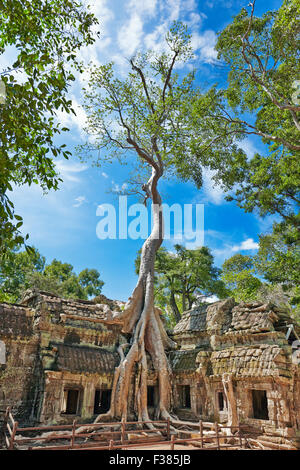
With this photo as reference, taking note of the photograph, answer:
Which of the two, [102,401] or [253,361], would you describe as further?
[102,401]

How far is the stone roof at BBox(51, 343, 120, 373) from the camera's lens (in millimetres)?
11180

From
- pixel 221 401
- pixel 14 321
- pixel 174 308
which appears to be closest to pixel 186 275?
pixel 174 308

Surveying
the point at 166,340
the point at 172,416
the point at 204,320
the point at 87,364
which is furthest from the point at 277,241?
the point at 87,364

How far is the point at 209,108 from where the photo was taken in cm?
1330

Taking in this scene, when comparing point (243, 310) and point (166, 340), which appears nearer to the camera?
point (243, 310)

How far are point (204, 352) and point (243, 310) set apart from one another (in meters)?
2.32

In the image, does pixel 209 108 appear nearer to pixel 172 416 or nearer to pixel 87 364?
pixel 87 364

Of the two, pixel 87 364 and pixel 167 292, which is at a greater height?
pixel 167 292

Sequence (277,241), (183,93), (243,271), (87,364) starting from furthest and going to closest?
(243,271) < (277,241) < (183,93) < (87,364)

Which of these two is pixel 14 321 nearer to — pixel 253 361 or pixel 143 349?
pixel 143 349

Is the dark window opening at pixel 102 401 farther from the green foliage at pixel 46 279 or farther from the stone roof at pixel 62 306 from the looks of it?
the green foliage at pixel 46 279

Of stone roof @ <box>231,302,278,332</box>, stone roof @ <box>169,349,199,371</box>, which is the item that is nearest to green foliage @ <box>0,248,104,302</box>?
stone roof @ <box>169,349,199,371</box>

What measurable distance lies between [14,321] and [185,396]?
784 centimetres

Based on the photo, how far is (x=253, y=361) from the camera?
34.4 ft
